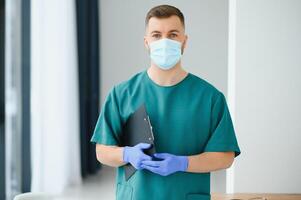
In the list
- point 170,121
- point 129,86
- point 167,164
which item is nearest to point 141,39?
point 129,86

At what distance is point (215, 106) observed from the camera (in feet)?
4.41

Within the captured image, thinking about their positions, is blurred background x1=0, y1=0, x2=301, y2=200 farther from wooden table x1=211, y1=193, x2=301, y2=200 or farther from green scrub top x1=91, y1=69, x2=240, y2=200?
green scrub top x1=91, y1=69, x2=240, y2=200

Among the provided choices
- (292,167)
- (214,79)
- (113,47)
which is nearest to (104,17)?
(113,47)

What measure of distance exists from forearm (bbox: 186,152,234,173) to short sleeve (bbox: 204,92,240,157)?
0.7 inches

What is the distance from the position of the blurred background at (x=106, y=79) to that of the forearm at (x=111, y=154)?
1489 mm

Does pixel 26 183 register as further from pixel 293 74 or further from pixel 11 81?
pixel 293 74

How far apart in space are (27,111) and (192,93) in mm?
2388

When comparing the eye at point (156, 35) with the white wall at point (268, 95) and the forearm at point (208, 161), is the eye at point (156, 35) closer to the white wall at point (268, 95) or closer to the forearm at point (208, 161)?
the forearm at point (208, 161)

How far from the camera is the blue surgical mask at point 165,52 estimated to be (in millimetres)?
1285

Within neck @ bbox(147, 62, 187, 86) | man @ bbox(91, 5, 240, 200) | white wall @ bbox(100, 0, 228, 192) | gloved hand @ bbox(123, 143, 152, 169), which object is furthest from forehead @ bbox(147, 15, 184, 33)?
white wall @ bbox(100, 0, 228, 192)

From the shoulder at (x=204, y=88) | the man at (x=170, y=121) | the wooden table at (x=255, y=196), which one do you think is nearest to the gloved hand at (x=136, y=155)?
the man at (x=170, y=121)

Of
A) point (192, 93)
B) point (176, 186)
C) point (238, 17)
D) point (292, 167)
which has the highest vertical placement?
point (238, 17)

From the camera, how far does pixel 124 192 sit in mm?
1379

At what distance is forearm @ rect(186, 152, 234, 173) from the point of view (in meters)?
1.26
